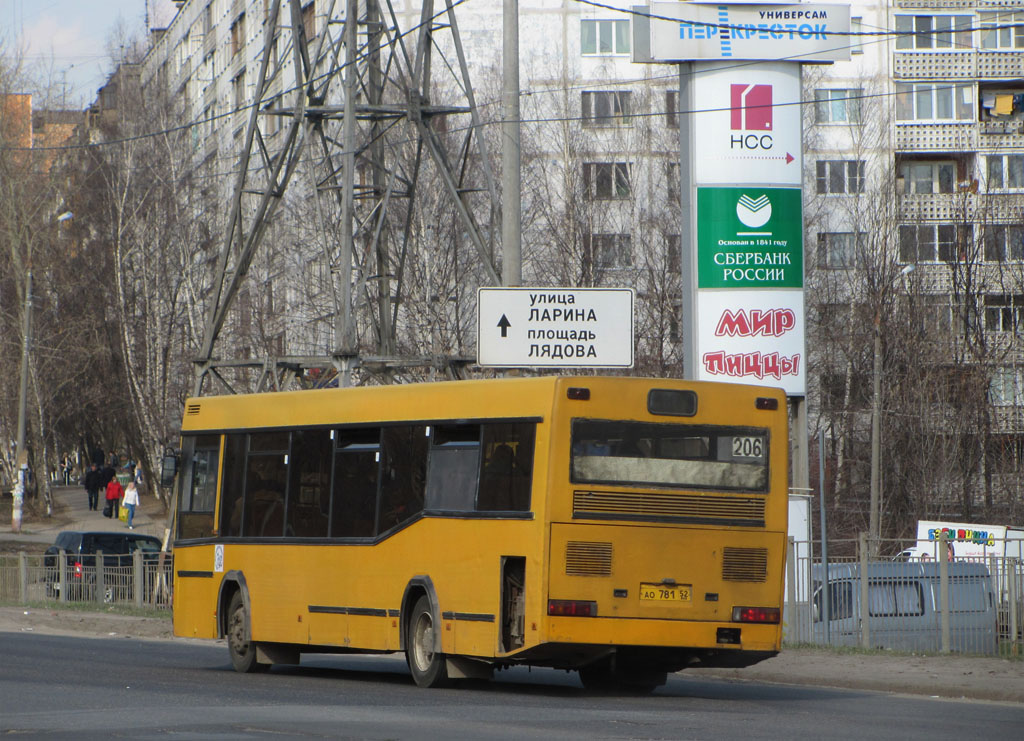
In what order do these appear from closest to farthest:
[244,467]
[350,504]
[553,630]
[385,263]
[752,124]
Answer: [553,630] < [350,504] < [244,467] < [752,124] < [385,263]

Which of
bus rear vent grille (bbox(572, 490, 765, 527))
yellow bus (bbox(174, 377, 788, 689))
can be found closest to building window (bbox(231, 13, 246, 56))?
yellow bus (bbox(174, 377, 788, 689))

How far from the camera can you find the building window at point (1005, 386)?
5128cm

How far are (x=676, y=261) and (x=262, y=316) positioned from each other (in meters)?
12.4

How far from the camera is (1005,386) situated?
55.8 m

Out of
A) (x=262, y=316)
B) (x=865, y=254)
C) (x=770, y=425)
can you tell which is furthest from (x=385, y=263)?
Result: (x=865, y=254)

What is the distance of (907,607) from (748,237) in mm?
7527

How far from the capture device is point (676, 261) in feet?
170

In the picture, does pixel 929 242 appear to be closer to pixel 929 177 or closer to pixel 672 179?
pixel 929 177

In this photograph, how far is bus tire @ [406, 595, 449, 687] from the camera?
15078mm

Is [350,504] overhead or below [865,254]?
below

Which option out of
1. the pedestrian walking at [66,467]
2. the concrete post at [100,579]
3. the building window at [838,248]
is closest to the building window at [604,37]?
the building window at [838,248]

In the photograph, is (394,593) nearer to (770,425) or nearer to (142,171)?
(770,425)

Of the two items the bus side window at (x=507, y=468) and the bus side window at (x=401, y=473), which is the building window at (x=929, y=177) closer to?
the bus side window at (x=401, y=473)

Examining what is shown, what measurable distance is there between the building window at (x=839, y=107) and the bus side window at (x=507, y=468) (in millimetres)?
44706
